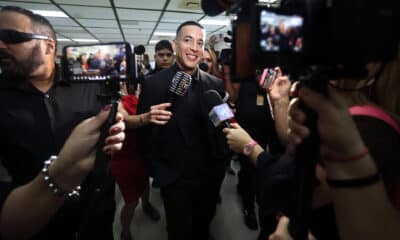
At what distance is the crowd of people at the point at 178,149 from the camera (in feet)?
1.57

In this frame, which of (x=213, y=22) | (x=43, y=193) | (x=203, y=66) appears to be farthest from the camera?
(x=213, y=22)

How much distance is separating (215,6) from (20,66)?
30.9 inches

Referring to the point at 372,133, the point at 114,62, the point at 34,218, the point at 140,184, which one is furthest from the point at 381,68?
the point at 140,184

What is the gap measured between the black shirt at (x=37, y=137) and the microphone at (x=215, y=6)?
65cm

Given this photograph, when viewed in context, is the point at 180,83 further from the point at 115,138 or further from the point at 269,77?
the point at 115,138

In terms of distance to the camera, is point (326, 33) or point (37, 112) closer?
point (326, 33)

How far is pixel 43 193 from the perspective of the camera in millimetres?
582

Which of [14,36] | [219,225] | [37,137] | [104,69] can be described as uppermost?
[14,36]

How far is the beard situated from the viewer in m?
0.88

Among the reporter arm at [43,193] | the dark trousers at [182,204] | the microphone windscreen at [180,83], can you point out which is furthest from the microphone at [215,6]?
the dark trousers at [182,204]

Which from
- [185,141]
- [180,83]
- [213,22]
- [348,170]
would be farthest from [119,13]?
[348,170]

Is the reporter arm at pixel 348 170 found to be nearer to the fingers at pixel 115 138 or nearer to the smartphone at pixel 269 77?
the fingers at pixel 115 138

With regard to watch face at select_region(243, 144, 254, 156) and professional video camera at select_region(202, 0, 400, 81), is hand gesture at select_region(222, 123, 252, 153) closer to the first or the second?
watch face at select_region(243, 144, 254, 156)

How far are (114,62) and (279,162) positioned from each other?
0.57 metres
